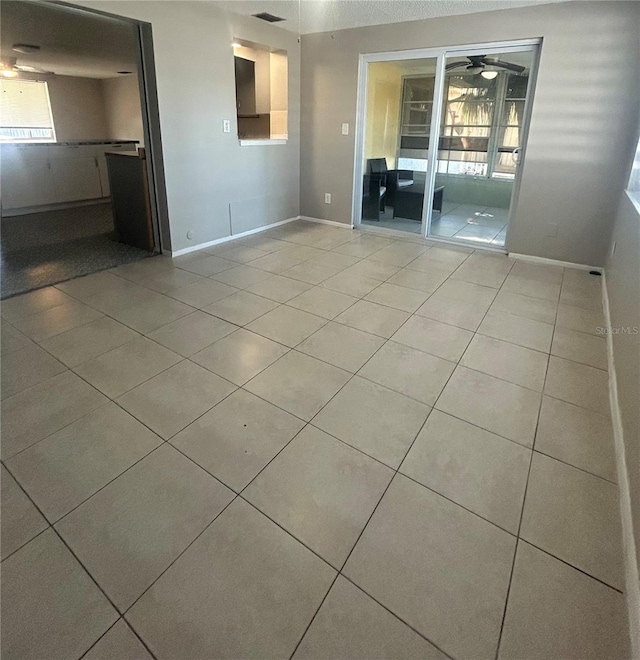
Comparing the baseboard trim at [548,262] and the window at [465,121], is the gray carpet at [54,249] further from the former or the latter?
the baseboard trim at [548,262]

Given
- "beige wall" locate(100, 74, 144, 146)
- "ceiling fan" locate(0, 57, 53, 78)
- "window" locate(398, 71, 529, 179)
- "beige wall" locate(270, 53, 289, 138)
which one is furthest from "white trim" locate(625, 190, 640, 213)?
"ceiling fan" locate(0, 57, 53, 78)

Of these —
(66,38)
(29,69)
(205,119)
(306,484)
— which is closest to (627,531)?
(306,484)

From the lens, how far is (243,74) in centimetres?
509

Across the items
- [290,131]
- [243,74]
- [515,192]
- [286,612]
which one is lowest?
[286,612]

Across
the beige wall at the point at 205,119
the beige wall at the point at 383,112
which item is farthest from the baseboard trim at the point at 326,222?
the beige wall at the point at 383,112

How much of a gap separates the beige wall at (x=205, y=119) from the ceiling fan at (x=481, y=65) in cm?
192

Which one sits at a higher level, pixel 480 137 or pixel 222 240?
pixel 480 137

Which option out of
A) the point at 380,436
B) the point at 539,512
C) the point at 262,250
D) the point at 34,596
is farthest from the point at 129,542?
the point at 262,250

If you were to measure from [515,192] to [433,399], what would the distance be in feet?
10.2

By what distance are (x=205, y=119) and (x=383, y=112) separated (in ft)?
7.08

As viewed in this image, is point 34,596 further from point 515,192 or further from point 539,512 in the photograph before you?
point 515,192

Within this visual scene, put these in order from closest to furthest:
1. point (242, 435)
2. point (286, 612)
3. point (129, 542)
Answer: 1. point (286, 612)
2. point (129, 542)
3. point (242, 435)

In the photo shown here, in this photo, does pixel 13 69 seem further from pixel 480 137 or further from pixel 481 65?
pixel 480 137

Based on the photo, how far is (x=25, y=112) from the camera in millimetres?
7172
